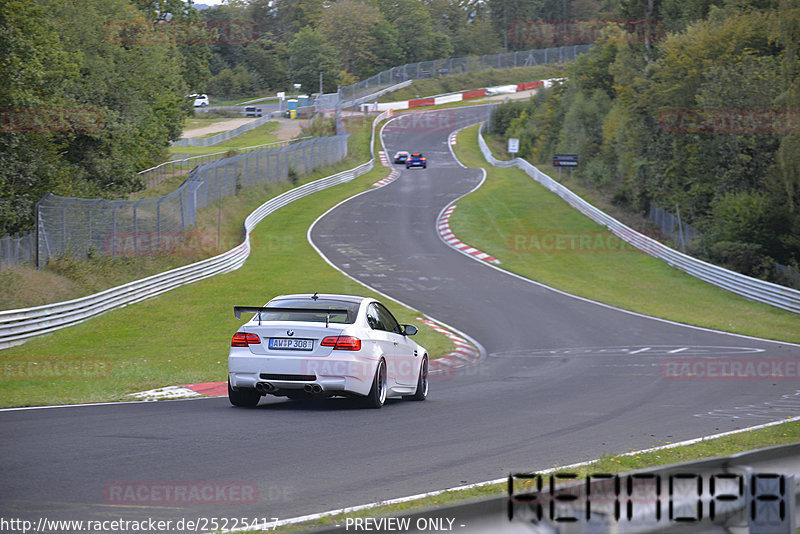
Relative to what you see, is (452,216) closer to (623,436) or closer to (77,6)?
(77,6)

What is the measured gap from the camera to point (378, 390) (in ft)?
37.0

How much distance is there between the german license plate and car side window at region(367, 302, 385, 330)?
102cm

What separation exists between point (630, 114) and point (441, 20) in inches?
4658

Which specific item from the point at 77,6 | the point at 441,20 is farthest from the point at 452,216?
the point at 441,20

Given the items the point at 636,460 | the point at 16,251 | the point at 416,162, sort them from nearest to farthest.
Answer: the point at 636,460, the point at 16,251, the point at 416,162

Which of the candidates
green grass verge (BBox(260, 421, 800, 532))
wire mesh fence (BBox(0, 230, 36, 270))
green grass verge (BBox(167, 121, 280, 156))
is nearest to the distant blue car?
green grass verge (BBox(167, 121, 280, 156))

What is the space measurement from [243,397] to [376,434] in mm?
2682

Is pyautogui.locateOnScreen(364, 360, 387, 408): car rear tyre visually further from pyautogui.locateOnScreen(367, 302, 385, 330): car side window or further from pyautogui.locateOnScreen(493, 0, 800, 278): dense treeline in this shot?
pyautogui.locateOnScreen(493, 0, 800, 278): dense treeline

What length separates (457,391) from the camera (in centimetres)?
1391

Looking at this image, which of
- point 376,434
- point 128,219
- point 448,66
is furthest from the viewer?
point 448,66

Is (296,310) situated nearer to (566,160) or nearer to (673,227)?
(673,227)
